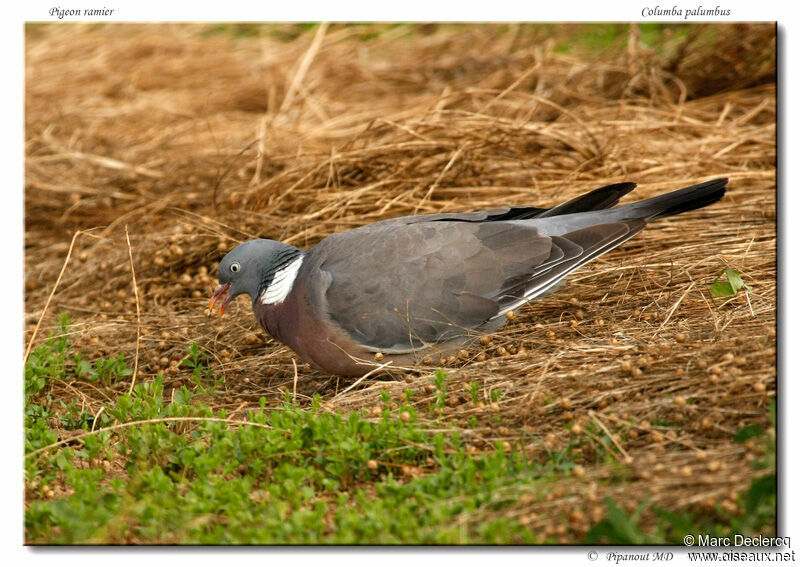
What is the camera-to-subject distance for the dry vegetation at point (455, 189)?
3205 mm

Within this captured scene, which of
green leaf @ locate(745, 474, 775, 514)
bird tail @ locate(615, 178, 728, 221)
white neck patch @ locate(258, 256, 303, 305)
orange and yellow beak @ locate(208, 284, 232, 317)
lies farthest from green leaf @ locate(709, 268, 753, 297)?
orange and yellow beak @ locate(208, 284, 232, 317)

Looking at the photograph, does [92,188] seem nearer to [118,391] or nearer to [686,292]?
[118,391]

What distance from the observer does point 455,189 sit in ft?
17.2

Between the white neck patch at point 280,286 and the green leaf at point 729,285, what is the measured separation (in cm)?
198

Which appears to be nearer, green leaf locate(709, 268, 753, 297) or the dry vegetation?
the dry vegetation

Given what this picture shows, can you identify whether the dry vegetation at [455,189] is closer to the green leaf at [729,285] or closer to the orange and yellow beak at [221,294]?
the green leaf at [729,285]

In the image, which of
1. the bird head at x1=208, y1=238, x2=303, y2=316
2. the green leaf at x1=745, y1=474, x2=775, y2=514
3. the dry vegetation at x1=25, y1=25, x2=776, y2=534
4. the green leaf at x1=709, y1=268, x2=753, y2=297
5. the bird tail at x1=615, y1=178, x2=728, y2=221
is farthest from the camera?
the bird head at x1=208, y1=238, x2=303, y2=316

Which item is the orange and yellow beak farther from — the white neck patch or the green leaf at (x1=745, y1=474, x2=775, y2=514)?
the green leaf at (x1=745, y1=474, x2=775, y2=514)

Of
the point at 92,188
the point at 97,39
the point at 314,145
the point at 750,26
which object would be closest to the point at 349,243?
the point at 314,145

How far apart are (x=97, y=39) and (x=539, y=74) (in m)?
4.65

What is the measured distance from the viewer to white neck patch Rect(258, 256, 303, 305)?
3.96 meters
